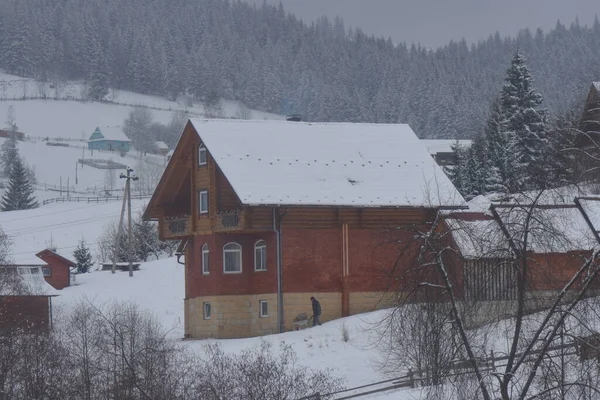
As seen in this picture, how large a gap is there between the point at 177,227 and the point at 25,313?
7.36m

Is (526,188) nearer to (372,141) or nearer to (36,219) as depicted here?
(372,141)

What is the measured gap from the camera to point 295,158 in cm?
5525

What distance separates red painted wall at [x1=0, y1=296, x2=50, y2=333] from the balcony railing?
6228 millimetres

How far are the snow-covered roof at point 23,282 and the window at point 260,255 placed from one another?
10.8 m

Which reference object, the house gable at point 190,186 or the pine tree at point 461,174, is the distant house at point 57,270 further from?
the pine tree at point 461,174

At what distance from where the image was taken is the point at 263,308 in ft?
173

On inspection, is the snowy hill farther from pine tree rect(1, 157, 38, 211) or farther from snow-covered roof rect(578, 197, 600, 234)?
snow-covered roof rect(578, 197, 600, 234)

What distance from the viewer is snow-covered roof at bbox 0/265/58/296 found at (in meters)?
58.3

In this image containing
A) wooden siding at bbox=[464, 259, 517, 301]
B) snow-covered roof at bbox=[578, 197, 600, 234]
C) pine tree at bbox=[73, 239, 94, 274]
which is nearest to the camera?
wooden siding at bbox=[464, 259, 517, 301]

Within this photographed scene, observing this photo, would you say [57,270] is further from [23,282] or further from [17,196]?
[17,196]

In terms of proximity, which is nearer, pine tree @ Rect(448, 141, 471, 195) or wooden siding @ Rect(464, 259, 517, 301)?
wooden siding @ Rect(464, 259, 517, 301)

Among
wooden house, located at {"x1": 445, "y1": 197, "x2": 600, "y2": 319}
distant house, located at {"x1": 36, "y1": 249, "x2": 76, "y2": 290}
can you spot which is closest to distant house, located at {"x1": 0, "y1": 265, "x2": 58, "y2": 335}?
distant house, located at {"x1": 36, "y1": 249, "x2": 76, "y2": 290}

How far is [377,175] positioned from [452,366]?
3230 centimetres

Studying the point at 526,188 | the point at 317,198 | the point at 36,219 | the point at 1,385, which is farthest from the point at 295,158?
the point at 36,219
